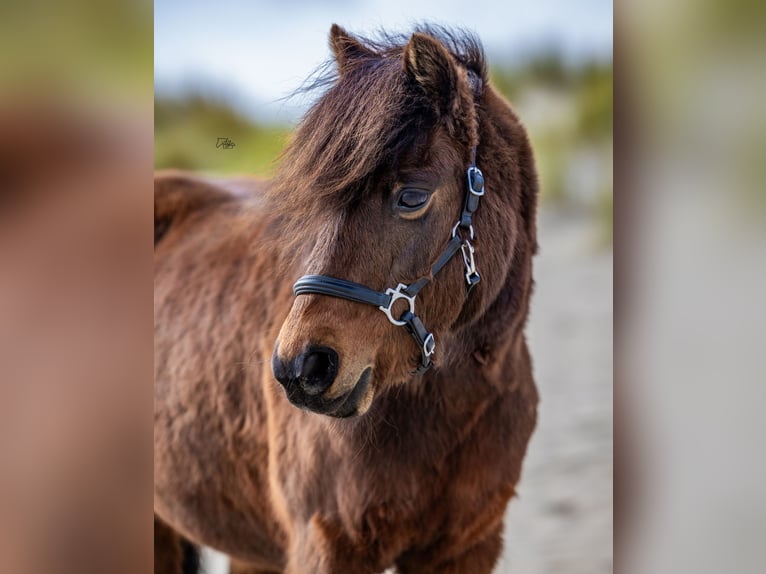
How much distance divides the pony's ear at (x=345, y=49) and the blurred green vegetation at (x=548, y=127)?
0.78 feet

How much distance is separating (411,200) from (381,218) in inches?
2.4

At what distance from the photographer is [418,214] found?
126cm

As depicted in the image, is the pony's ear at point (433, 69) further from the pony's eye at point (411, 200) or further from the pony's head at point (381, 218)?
the pony's eye at point (411, 200)

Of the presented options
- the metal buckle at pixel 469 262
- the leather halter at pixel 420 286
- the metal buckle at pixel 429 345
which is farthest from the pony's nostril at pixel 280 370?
the metal buckle at pixel 469 262

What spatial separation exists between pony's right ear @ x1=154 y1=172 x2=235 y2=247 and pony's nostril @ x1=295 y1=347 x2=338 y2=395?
79 centimetres

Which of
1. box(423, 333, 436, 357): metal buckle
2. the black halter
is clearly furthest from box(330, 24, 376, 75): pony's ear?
box(423, 333, 436, 357): metal buckle

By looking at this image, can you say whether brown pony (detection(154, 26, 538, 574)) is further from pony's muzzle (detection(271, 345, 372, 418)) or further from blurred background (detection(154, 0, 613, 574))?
blurred background (detection(154, 0, 613, 574))

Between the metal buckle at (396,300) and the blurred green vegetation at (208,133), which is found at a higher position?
the blurred green vegetation at (208,133)

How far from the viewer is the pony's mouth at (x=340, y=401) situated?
120 centimetres

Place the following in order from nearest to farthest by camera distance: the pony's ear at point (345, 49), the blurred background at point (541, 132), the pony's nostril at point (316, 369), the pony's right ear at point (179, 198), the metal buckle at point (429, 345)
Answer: the pony's nostril at point (316, 369), the metal buckle at point (429, 345), the pony's ear at point (345, 49), the blurred background at point (541, 132), the pony's right ear at point (179, 198)

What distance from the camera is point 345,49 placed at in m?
1.42
